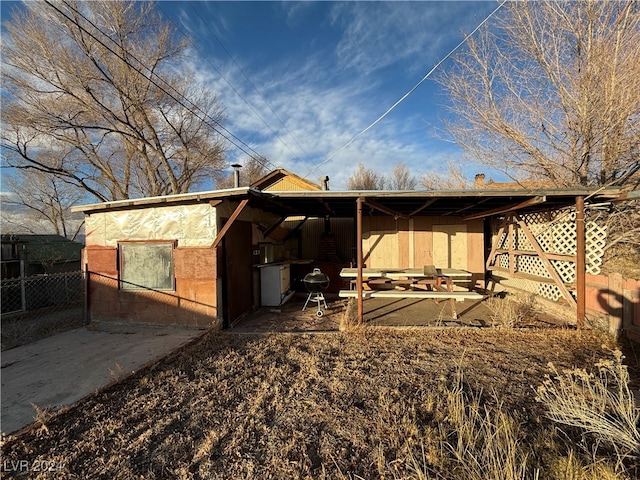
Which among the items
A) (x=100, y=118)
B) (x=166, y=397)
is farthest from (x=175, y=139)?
(x=166, y=397)

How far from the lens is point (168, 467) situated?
210 centimetres

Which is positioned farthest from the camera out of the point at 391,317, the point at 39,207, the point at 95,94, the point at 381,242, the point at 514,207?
the point at 39,207

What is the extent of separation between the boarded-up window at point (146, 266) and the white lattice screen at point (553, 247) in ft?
26.2

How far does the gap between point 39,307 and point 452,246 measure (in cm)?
1187

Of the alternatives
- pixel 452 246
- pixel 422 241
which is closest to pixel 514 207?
pixel 452 246

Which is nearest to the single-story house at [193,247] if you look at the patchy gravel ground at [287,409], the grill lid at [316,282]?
the patchy gravel ground at [287,409]

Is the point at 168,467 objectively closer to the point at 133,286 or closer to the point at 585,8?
the point at 133,286

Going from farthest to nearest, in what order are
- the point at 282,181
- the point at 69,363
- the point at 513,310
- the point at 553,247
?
the point at 282,181 → the point at 553,247 → the point at 513,310 → the point at 69,363

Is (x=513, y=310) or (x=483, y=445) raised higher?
(x=513, y=310)

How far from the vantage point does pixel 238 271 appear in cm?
618

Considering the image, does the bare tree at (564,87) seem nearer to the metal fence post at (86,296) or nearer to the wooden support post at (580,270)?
the wooden support post at (580,270)

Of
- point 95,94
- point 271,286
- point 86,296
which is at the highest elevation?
point 95,94

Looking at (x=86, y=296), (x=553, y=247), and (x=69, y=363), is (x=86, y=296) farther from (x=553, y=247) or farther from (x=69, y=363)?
(x=553, y=247)

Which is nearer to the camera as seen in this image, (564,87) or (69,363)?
(69,363)
